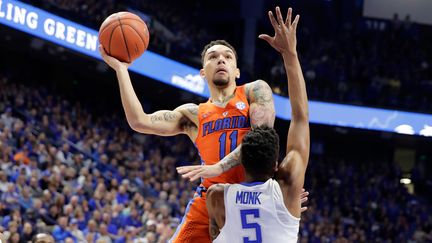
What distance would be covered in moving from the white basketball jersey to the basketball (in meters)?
1.69

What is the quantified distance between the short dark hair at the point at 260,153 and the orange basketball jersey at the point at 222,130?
1.02 m

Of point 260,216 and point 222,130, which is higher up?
point 222,130

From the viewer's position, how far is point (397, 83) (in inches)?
872

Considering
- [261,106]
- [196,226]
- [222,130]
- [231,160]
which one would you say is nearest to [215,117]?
[222,130]

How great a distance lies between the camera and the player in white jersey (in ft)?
12.3

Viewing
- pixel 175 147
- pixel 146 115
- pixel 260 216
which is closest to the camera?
pixel 260 216

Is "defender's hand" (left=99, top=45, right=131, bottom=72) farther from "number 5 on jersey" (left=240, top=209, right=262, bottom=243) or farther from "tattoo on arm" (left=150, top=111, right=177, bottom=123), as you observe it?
"number 5 on jersey" (left=240, top=209, right=262, bottom=243)

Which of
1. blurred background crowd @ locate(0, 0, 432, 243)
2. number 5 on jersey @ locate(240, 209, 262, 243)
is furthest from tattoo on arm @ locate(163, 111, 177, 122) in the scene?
blurred background crowd @ locate(0, 0, 432, 243)

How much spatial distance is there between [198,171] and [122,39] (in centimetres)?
126

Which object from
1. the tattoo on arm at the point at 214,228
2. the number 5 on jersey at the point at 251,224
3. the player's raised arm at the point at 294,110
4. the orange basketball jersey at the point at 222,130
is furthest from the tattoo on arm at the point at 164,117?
the number 5 on jersey at the point at 251,224

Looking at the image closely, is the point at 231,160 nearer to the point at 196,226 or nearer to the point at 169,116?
the point at 196,226

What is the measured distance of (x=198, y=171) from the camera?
4324 mm

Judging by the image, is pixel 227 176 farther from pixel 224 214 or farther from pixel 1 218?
pixel 1 218

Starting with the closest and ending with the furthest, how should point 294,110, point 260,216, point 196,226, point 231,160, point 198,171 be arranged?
point 260,216, point 294,110, point 198,171, point 231,160, point 196,226
